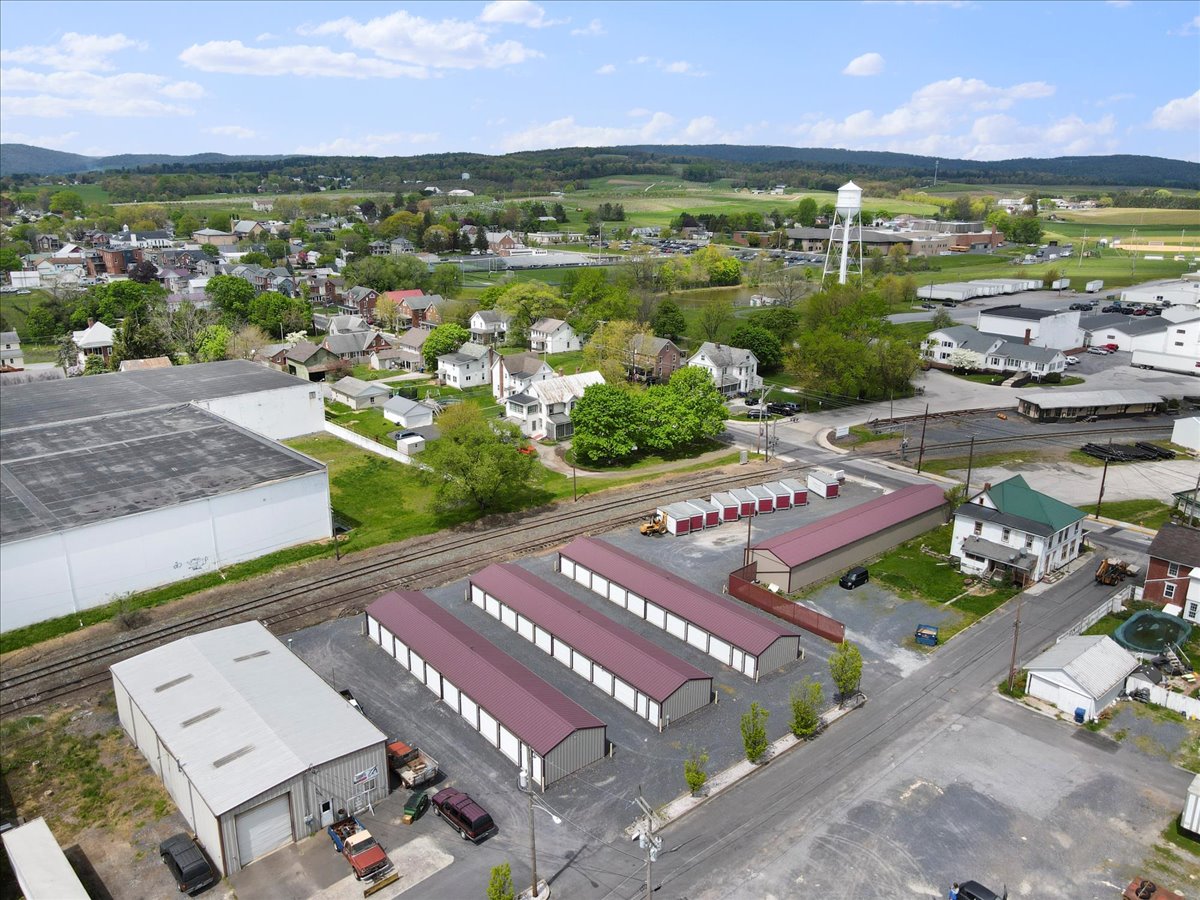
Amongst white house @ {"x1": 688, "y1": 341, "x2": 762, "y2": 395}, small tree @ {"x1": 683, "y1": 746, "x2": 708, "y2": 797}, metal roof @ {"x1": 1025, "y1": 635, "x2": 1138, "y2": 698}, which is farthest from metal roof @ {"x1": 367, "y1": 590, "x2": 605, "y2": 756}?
white house @ {"x1": 688, "y1": 341, "x2": 762, "y2": 395}

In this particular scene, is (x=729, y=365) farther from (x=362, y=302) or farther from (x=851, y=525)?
(x=362, y=302)

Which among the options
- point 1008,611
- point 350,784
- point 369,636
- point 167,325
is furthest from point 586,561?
point 167,325

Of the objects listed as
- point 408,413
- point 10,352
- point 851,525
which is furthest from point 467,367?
point 10,352

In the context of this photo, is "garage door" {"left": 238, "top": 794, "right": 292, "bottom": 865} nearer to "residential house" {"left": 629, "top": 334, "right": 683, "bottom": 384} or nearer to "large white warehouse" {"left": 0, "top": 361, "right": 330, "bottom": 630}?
"large white warehouse" {"left": 0, "top": 361, "right": 330, "bottom": 630}

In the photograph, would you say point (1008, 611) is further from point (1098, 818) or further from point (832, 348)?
point (832, 348)

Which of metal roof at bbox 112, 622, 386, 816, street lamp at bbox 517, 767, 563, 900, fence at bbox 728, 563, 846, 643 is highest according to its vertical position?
metal roof at bbox 112, 622, 386, 816

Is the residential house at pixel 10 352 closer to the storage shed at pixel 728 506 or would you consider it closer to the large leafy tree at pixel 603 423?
the large leafy tree at pixel 603 423
